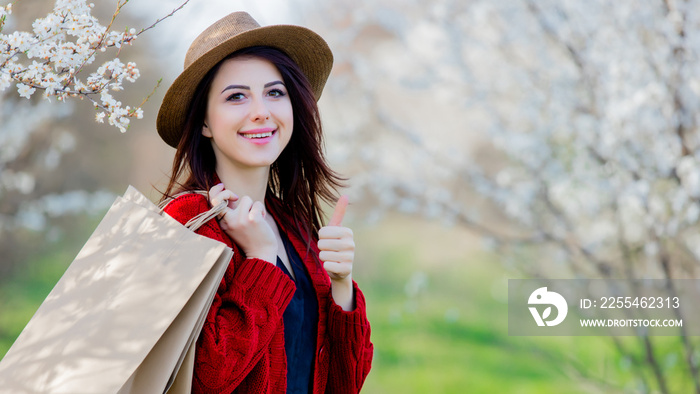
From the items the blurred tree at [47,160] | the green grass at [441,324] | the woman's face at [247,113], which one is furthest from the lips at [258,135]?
the green grass at [441,324]

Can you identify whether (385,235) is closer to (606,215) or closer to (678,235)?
(606,215)

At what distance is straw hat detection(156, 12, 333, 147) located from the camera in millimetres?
1132

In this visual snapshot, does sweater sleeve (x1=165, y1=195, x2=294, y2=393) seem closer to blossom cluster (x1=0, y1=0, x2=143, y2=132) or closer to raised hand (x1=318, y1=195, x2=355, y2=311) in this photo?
raised hand (x1=318, y1=195, x2=355, y2=311)

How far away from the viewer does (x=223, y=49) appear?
113 cm

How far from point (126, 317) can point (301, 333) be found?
1.09ft

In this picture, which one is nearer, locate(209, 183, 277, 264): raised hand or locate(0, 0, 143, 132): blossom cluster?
locate(0, 0, 143, 132): blossom cluster

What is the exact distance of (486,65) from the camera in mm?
4055

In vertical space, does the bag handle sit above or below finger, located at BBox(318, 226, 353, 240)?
below

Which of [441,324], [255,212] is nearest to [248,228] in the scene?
[255,212]

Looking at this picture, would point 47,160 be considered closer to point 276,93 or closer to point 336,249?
point 276,93

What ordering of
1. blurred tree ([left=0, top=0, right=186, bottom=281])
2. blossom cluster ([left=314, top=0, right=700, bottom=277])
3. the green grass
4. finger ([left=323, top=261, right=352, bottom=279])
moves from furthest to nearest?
the green grass < blurred tree ([left=0, top=0, right=186, bottom=281]) < blossom cluster ([left=314, top=0, right=700, bottom=277]) < finger ([left=323, top=261, right=352, bottom=279])

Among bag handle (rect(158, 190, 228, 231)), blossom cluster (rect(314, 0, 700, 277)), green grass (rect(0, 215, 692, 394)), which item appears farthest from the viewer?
green grass (rect(0, 215, 692, 394))

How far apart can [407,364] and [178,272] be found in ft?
13.9

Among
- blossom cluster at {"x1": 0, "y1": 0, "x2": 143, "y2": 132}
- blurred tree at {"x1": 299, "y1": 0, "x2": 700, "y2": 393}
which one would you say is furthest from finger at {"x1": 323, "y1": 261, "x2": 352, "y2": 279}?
blurred tree at {"x1": 299, "y1": 0, "x2": 700, "y2": 393}
